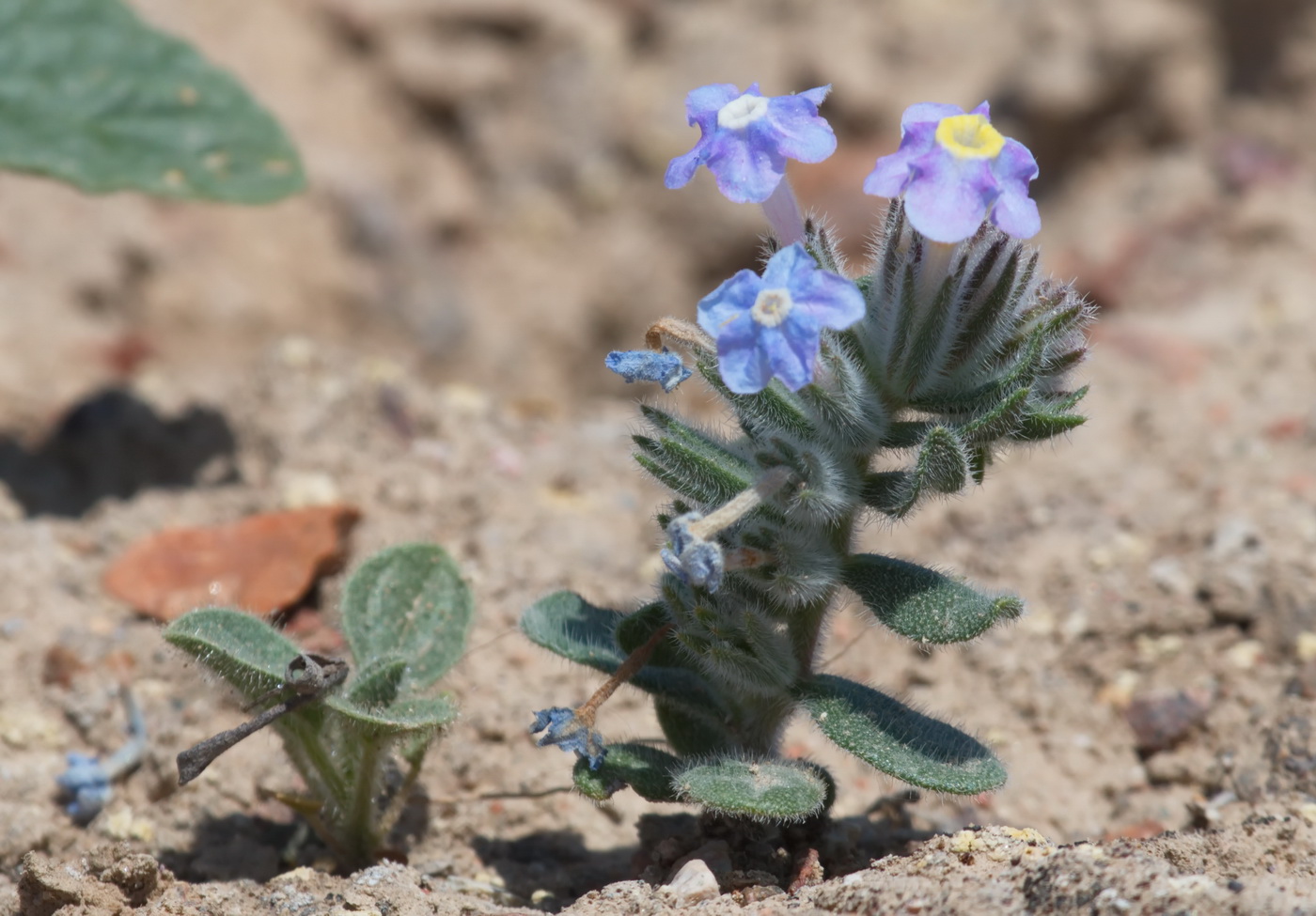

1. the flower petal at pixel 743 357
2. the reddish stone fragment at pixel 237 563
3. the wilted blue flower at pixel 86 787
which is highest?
the flower petal at pixel 743 357

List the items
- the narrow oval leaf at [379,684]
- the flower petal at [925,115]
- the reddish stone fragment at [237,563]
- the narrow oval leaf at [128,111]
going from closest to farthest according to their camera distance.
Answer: the flower petal at [925,115] → the narrow oval leaf at [379,684] → the reddish stone fragment at [237,563] → the narrow oval leaf at [128,111]

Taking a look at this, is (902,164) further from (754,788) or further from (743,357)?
(754,788)

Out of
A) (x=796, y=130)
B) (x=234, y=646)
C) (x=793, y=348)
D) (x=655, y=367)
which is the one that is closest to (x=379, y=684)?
(x=234, y=646)

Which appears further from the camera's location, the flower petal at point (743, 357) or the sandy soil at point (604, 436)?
the sandy soil at point (604, 436)

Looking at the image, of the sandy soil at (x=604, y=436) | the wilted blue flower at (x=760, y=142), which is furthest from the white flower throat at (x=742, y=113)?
the sandy soil at (x=604, y=436)

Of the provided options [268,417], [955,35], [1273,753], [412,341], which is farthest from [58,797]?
[955,35]

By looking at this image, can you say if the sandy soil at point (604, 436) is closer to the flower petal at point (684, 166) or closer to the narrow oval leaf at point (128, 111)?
the narrow oval leaf at point (128, 111)

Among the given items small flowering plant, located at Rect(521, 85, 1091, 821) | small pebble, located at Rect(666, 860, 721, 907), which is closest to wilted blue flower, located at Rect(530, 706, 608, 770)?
small flowering plant, located at Rect(521, 85, 1091, 821)

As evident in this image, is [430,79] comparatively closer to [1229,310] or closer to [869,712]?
[1229,310]

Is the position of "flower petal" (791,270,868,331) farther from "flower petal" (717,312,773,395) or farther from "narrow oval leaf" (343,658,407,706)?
"narrow oval leaf" (343,658,407,706)
